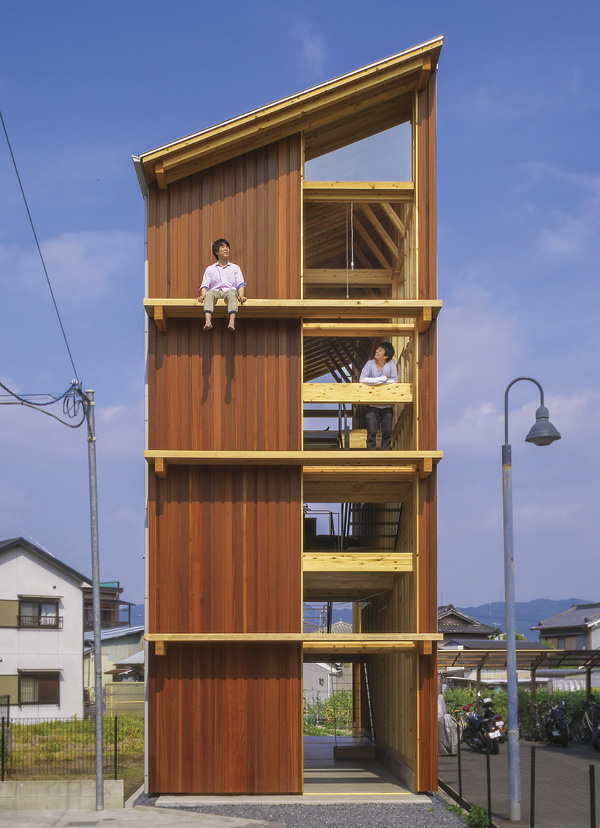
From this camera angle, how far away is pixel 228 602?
18.5m

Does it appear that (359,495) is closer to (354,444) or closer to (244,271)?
(354,444)

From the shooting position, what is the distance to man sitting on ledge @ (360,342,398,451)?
65.4ft

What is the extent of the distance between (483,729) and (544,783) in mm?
6757

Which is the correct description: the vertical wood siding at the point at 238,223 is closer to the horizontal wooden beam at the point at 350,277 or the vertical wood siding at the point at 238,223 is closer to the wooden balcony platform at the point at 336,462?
the wooden balcony platform at the point at 336,462

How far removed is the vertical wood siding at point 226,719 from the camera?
18094mm

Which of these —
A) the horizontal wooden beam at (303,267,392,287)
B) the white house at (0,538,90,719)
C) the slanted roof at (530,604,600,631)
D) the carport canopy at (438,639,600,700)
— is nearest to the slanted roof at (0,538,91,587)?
the white house at (0,538,90,719)

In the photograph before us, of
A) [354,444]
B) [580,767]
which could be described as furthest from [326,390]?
[580,767]

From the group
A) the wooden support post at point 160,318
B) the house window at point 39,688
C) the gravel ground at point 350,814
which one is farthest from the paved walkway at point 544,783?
the house window at point 39,688

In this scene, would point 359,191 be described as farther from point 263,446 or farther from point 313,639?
point 313,639

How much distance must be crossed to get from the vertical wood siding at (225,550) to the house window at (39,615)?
26.8m

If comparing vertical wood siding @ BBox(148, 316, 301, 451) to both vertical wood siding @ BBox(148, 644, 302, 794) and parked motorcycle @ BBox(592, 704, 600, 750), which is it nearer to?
vertical wood siding @ BBox(148, 644, 302, 794)

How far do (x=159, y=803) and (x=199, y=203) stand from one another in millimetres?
11348

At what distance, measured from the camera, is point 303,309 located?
1905 cm

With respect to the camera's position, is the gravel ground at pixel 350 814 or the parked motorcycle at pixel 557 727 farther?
the parked motorcycle at pixel 557 727
